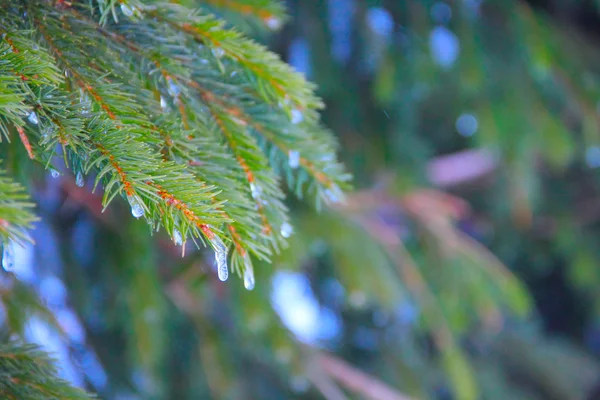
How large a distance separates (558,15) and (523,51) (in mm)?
1087

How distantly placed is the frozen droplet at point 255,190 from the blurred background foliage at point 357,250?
386 mm

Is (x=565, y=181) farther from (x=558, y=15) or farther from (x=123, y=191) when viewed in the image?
(x=123, y=191)

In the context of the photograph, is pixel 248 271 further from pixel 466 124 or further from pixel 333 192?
pixel 466 124

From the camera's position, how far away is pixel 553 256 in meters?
3.61

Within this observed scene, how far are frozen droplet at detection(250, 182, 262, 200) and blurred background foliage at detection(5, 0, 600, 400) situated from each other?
1.27 ft

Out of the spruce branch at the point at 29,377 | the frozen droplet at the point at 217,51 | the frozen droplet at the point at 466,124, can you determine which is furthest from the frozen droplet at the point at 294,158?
the frozen droplet at the point at 466,124

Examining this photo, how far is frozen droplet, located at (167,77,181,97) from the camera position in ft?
2.06

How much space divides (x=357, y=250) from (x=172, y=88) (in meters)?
1.14

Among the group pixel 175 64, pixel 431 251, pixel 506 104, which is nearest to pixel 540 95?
pixel 506 104

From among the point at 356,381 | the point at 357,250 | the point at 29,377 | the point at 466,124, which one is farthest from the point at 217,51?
the point at 466,124

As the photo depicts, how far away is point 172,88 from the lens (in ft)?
2.08

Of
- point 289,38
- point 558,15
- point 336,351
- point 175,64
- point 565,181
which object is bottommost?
point 336,351

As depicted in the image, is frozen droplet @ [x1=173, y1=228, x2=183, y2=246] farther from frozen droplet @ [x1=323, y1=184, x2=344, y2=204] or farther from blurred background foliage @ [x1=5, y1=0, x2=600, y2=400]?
blurred background foliage @ [x1=5, y1=0, x2=600, y2=400]

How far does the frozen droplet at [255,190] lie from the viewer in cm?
64
